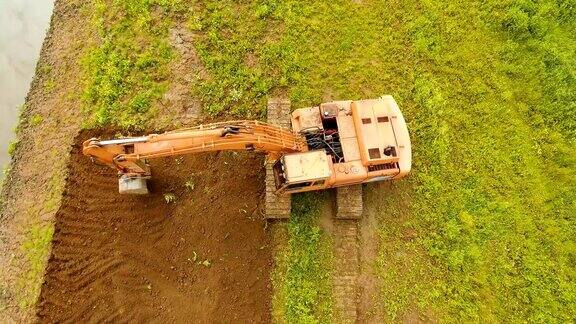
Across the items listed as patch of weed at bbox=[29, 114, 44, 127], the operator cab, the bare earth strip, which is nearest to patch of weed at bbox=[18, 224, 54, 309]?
the bare earth strip

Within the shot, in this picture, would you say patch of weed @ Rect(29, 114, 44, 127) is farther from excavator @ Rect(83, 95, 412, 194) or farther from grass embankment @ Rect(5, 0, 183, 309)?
excavator @ Rect(83, 95, 412, 194)

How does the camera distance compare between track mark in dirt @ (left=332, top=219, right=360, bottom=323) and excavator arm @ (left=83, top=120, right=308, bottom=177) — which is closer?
excavator arm @ (left=83, top=120, right=308, bottom=177)

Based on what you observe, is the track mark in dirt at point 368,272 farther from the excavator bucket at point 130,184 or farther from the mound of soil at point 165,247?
the excavator bucket at point 130,184

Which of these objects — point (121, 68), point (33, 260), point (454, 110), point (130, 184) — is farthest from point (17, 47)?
point (454, 110)

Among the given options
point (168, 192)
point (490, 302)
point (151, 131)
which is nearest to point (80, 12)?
point (151, 131)

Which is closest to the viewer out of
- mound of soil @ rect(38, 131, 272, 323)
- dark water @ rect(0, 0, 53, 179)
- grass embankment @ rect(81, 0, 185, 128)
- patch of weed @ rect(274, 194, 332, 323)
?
mound of soil @ rect(38, 131, 272, 323)

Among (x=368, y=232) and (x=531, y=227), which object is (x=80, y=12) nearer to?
(x=368, y=232)
